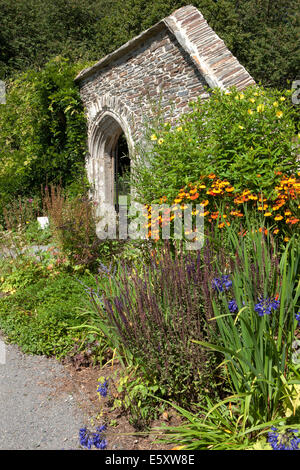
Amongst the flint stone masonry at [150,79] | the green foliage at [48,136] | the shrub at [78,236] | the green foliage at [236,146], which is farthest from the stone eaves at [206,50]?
the green foliage at [48,136]

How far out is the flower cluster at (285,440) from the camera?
5.39 ft

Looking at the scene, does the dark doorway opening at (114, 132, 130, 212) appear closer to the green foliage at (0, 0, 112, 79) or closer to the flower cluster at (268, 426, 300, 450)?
the flower cluster at (268, 426, 300, 450)

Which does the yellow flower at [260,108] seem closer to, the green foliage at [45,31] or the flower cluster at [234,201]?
the flower cluster at [234,201]

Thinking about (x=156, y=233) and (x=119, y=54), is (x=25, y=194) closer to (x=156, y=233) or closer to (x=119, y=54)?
(x=119, y=54)

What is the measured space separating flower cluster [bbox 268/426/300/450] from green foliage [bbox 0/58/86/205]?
7779 millimetres

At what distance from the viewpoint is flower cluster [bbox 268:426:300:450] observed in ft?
5.39

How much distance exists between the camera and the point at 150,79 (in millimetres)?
6484

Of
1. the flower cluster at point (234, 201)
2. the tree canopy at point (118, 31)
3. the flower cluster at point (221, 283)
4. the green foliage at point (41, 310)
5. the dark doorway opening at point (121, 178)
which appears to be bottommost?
the green foliage at point (41, 310)

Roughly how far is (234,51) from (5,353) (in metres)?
16.4

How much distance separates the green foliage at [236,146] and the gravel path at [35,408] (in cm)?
193

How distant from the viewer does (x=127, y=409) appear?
249 cm

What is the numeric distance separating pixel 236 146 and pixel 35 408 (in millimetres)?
2725

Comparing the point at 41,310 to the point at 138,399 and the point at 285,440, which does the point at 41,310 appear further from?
the point at 285,440
